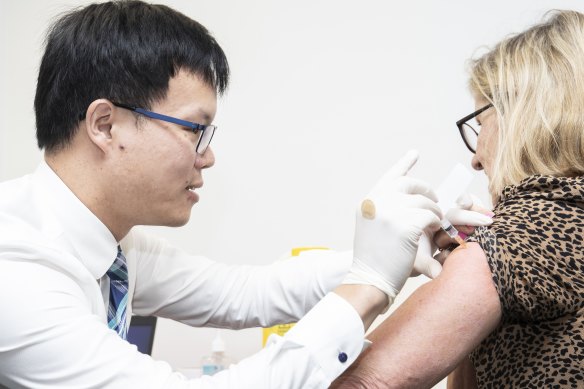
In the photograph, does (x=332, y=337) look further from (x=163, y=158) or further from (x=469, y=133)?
(x=469, y=133)

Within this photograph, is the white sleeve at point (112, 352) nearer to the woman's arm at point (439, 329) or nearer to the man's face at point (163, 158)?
the woman's arm at point (439, 329)

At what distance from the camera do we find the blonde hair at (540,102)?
1054 millimetres

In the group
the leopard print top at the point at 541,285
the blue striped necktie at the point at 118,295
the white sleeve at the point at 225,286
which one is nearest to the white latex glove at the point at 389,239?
the leopard print top at the point at 541,285

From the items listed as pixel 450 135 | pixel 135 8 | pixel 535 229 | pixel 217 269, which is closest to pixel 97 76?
pixel 135 8

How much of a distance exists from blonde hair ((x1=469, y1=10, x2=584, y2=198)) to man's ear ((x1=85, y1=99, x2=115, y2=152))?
0.71 m

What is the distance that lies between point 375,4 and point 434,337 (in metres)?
1.48

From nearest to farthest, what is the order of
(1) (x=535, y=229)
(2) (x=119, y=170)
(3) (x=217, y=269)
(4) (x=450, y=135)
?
(1) (x=535, y=229) → (2) (x=119, y=170) → (3) (x=217, y=269) → (4) (x=450, y=135)

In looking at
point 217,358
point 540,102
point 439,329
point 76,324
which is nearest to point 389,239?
point 439,329

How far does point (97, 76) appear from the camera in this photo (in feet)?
3.80

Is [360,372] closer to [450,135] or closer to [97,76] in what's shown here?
[97,76]

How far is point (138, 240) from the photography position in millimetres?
1462

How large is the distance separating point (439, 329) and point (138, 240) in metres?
0.80

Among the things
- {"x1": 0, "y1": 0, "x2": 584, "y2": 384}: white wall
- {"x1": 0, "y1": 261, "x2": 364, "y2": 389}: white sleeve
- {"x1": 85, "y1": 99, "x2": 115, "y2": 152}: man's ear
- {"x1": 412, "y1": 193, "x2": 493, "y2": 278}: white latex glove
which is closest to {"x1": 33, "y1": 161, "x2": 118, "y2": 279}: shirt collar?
{"x1": 85, "y1": 99, "x2": 115, "y2": 152}: man's ear

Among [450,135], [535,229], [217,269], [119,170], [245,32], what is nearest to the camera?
[535,229]
